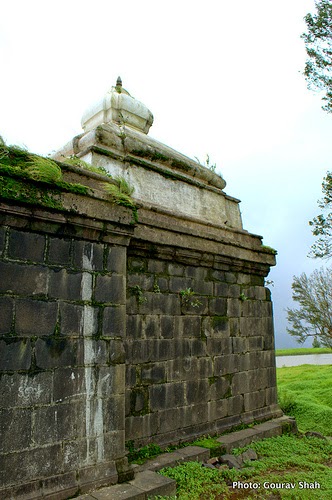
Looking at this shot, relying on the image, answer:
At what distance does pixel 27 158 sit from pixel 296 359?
123ft

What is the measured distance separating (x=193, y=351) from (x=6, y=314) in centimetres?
288

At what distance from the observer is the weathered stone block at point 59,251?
11.8 feet

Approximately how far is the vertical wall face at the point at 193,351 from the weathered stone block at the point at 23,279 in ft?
4.55

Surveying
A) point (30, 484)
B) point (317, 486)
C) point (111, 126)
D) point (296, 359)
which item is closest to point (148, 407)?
point (30, 484)

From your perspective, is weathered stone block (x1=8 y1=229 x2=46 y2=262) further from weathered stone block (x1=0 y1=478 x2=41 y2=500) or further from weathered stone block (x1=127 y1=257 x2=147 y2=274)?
weathered stone block (x1=0 y1=478 x2=41 y2=500)

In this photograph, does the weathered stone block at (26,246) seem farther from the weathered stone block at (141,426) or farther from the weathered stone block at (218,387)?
the weathered stone block at (218,387)

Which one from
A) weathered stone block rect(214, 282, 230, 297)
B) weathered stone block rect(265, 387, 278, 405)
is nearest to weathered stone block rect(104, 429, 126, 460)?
weathered stone block rect(214, 282, 230, 297)

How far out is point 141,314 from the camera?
4746 mm

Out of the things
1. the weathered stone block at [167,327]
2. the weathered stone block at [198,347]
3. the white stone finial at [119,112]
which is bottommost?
the weathered stone block at [198,347]

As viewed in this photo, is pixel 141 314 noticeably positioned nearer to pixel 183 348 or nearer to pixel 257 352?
pixel 183 348

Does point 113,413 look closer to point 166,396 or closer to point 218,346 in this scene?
point 166,396

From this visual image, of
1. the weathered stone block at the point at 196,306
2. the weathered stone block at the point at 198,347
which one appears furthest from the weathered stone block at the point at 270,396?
the weathered stone block at the point at 196,306

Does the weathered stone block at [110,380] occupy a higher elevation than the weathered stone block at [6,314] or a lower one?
lower

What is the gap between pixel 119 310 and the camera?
4004 mm
